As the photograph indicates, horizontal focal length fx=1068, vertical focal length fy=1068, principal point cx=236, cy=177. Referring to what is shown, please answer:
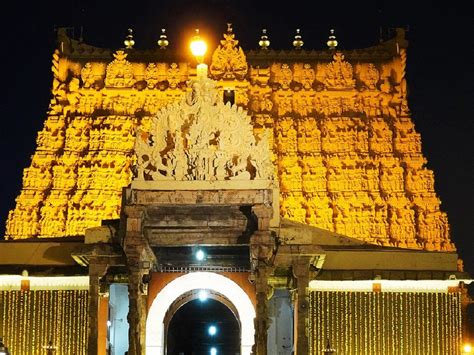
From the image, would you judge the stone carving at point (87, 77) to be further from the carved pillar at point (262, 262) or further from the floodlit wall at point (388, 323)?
the carved pillar at point (262, 262)

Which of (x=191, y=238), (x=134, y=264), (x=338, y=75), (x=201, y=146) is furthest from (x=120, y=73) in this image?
(x=134, y=264)

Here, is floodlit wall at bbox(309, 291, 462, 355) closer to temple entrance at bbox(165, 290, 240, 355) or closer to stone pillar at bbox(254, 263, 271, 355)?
temple entrance at bbox(165, 290, 240, 355)

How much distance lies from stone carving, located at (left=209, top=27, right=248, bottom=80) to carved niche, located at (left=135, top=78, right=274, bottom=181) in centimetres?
3506

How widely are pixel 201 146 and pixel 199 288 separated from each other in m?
6.12

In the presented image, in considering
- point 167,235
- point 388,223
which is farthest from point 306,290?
point 388,223

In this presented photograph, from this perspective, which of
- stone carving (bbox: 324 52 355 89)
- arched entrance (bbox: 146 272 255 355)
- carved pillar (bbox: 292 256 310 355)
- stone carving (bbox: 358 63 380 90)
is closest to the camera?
carved pillar (bbox: 292 256 310 355)

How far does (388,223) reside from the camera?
54844 millimetres

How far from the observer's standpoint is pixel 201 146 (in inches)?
831

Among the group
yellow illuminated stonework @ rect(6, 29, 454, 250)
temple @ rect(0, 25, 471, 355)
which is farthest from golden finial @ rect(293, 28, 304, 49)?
temple @ rect(0, 25, 471, 355)

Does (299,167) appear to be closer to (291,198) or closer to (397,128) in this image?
(291,198)

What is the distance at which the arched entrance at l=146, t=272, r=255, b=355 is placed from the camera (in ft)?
83.5

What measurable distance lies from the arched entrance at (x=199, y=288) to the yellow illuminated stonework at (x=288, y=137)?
94.8 ft

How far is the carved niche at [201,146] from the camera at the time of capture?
69.0 feet

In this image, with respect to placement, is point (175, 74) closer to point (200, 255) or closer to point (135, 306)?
point (200, 255)
